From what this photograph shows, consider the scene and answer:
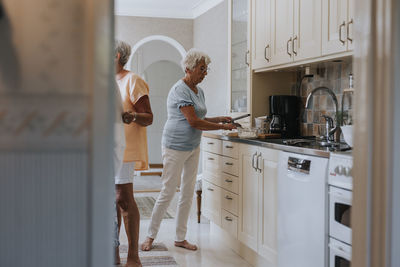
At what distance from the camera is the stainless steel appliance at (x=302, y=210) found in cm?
233

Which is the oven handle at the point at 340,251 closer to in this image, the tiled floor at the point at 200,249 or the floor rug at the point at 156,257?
the tiled floor at the point at 200,249

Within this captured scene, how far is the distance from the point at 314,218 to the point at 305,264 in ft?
0.91

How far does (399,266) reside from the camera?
1499 millimetres

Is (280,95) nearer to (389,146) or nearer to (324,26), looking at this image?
(324,26)

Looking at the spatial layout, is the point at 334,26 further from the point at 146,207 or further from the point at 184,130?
the point at 146,207

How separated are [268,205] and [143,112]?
100cm

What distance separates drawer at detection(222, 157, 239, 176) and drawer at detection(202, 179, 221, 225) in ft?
0.78

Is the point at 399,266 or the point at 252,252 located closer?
the point at 399,266

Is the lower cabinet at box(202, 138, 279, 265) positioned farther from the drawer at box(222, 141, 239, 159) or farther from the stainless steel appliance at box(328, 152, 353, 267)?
the stainless steel appliance at box(328, 152, 353, 267)

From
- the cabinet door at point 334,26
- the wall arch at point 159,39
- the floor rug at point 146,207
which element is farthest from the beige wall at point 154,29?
A: the cabinet door at point 334,26

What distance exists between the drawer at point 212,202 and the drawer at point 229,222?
0.08 m

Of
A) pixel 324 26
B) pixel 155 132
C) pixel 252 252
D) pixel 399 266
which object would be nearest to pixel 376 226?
pixel 399 266

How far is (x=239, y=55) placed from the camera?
405cm

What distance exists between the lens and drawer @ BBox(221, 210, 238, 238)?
11.4 ft
